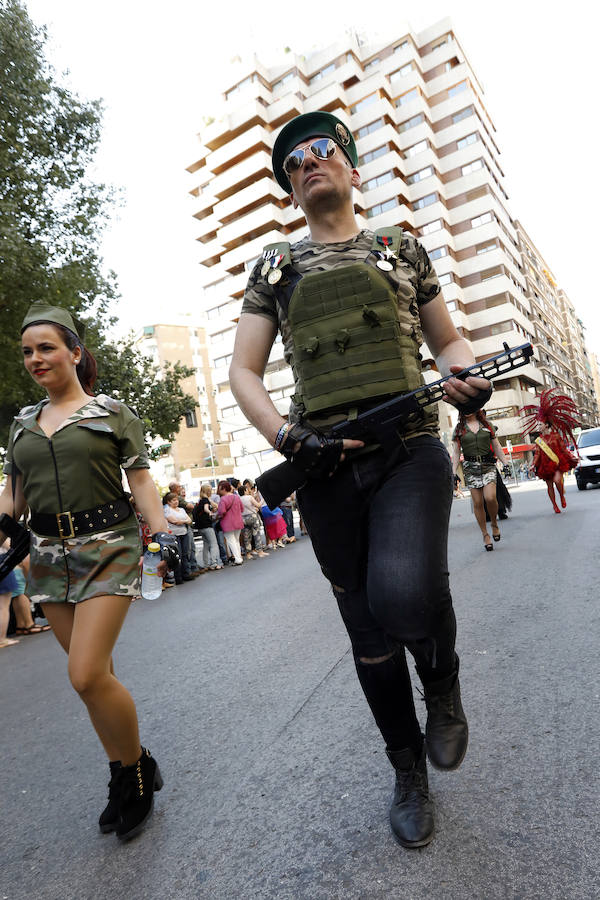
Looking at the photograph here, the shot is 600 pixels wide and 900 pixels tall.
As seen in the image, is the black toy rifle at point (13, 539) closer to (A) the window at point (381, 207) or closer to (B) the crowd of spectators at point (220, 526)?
(B) the crowd of spectators at point (220, 526)

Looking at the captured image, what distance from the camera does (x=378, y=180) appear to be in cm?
5356

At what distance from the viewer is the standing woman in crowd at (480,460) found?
8539 mm

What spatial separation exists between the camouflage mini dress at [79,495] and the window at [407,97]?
2366 inches

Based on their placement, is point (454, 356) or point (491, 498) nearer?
point (454, 356)

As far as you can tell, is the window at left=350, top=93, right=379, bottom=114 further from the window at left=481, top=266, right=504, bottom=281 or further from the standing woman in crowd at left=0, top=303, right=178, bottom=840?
the standing woman in crowd at left=0, top=303, right=178, bottom=840

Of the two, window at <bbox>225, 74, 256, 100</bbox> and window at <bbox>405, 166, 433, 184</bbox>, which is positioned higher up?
window at <bbox>225, 74, 256, 100</bbox>

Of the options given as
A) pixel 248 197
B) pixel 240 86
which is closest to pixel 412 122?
pixel 248 197

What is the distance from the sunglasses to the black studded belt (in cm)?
148

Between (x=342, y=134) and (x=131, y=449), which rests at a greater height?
(x=342, y=134)

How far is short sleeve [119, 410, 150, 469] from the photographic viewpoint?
272 centimetres

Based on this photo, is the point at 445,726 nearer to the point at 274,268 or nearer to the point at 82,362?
the point at 274,268

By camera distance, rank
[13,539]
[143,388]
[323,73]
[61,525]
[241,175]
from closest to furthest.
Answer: [61,525] < [13,539] < [143,388] < [241,175] < [323,73]

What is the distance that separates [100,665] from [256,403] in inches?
44.5

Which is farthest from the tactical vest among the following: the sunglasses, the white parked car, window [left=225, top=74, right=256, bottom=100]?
window [left=225, top=74, right=256, bottom=100]
